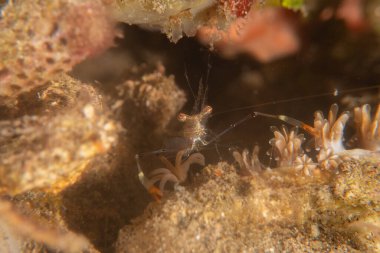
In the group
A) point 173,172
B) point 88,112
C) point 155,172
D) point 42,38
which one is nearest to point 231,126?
point 173,172

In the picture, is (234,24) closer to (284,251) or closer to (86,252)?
(284,251)

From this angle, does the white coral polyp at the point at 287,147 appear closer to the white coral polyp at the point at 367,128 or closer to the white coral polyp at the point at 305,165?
the white coral polyp at the point at 305,165

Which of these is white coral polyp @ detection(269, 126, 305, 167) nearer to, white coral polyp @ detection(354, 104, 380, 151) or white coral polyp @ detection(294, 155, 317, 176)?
white coral polyp @ detection(294, 155, 317, 176)

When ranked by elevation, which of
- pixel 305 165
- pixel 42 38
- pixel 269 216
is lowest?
pixel 269 216

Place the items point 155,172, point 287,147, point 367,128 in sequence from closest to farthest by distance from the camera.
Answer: point 287,147 < point 367,128 < point 155,172

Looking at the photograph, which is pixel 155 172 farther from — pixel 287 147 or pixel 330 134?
pixel 330 134

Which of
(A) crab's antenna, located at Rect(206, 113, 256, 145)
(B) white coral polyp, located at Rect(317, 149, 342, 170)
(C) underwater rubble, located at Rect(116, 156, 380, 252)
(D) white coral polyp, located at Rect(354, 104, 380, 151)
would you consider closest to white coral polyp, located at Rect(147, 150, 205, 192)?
(C) underwater rubble, located at Rect(116, 156, 380, 252)

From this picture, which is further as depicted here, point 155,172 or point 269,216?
point 155,172

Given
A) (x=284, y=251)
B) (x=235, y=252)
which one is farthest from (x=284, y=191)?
(x=235, y=252)

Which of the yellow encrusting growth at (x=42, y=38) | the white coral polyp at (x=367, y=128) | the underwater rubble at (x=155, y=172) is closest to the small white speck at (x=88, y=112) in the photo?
the underwater rubble at (x=155, y=172)

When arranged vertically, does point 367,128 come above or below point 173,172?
above

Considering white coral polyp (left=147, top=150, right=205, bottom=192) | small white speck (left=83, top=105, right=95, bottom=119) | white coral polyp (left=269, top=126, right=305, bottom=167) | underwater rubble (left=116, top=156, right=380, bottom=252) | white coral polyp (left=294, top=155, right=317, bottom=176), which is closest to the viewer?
small white speck (left=83, top=105, right=95, bottom=119)

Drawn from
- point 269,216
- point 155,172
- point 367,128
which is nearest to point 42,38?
point 155,172

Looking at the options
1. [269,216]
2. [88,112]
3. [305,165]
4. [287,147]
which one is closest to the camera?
[88,112]
